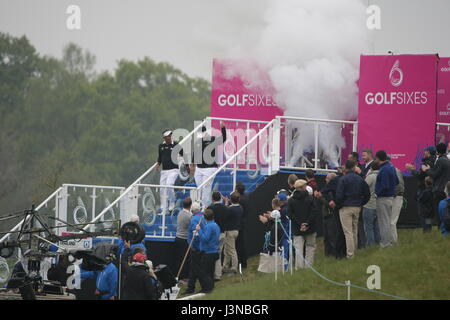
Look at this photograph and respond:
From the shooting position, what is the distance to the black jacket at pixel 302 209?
66.5ft

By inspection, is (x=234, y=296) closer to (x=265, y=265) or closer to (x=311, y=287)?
(x=311, y=287)

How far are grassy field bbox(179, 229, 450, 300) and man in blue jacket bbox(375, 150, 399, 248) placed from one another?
0.31 metres

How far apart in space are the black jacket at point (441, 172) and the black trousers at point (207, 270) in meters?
4.58

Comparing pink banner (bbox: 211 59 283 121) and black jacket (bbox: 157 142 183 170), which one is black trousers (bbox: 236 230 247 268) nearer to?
black jacket (bbox: 157 142 183 170)

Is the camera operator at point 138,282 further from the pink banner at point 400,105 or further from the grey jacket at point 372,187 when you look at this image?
the pink banner at point 400,105

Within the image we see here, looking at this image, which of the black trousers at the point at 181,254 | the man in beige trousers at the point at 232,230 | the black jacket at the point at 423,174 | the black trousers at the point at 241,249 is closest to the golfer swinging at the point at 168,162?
the black trousers at the point at 181,254

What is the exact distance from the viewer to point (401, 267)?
18.9 metres

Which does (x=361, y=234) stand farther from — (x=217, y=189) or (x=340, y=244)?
(x=217, y=189)

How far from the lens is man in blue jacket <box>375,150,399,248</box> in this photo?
20266 millimetres

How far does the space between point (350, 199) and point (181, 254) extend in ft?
15.2

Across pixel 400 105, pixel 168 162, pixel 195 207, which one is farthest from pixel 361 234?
pixel 168 162

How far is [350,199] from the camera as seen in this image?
792 inches

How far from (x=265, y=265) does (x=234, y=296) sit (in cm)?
370
